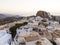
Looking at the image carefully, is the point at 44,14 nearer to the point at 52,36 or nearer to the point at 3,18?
the point at 3,18

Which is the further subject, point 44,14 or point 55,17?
point 55,17

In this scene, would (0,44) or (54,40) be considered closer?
(0,44)

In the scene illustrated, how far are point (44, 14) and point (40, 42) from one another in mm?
17601

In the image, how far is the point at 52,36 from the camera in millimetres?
10156

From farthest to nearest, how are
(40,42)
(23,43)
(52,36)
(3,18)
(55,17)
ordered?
1. (3,18)
2. (55,17)
3. (52,36)
4. (23,43)
5. (40,42)

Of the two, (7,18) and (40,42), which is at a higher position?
(40,42)

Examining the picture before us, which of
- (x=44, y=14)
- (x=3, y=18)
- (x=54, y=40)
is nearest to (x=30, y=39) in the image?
(x=54, y=40)

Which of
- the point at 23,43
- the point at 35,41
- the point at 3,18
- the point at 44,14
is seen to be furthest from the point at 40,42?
the point at 3,18

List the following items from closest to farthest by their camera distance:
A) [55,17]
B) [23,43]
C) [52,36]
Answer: [23,43], [52,36], [55,17]

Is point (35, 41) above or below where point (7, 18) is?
above

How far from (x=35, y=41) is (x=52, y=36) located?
2.22 meters

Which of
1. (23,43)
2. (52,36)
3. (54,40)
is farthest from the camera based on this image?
(52,36)

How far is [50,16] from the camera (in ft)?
84.7

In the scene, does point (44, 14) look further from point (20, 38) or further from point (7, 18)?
point (20, 38)
